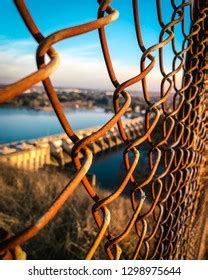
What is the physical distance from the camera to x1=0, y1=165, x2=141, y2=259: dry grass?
3592 millimetres

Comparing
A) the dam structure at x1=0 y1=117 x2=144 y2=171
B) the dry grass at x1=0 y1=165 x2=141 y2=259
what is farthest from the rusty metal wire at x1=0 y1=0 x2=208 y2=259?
the dam structure at x1=0 y1=117 x2=144 y2=171

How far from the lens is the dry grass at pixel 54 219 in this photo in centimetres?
359

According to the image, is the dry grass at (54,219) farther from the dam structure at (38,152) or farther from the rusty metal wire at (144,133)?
the dam structure at (38,152)

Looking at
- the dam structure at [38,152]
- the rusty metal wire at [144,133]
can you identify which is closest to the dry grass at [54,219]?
the rusty metal wire at [144,133]

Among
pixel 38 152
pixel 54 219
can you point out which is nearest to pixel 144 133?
pixel 54 219

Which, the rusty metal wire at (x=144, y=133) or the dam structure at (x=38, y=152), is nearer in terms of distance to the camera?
the rusty metal wire at (x=144, y=133)

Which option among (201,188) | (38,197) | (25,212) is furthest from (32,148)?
(201,188)

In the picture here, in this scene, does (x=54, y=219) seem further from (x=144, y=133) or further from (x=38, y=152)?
(x=38, y=152)

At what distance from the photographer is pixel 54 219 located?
4.13 metres

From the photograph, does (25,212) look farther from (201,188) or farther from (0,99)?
(0,99)

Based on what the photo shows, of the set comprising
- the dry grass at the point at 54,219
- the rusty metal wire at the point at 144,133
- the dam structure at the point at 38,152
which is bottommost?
the rusty metal wire at the point at 144,133

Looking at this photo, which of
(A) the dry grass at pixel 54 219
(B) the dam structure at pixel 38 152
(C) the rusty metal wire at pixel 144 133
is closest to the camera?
(C) the rusty metal wire at pixel 144 133

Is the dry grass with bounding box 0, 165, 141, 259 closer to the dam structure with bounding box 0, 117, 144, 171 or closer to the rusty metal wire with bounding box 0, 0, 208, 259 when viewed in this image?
the rusty metal wire with bounding box 0, 0, 208, 259
